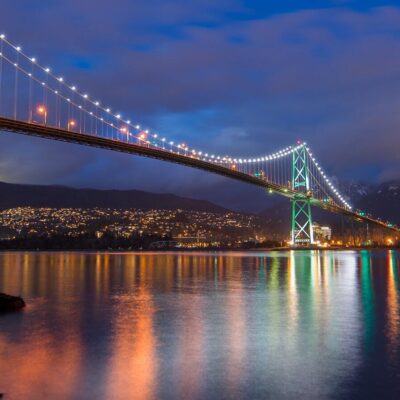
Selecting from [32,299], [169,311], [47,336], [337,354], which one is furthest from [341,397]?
[32,299]

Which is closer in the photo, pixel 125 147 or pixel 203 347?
pixel 203 347

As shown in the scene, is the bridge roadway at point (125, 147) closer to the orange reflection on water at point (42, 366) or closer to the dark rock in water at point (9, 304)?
the dark rock in water at point (9, 304)

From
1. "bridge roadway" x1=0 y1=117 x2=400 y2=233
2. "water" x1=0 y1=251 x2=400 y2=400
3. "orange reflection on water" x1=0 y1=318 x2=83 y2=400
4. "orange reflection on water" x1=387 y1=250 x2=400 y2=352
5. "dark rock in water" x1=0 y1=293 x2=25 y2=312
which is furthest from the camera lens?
"bridge roadway" x1=0 y1=117 x2=400 y2=233

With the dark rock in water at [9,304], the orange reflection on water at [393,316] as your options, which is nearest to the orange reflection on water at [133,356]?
the dark rock in water at [9,304]

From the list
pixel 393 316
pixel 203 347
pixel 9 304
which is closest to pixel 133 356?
pixel 203 347

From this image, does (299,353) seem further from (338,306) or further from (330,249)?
(330,249)

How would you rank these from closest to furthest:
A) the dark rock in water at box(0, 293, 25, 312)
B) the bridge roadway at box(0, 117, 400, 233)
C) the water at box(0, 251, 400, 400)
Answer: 1. the water at box(0, 251, 400, 400)
2. the dark rock in water at box(0, 293, 25, 312)
3. the bridge roadway at box(0, 117, 400, 233)

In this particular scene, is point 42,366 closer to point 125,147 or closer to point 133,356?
point 133,356

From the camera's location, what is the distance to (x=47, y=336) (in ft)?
34.0

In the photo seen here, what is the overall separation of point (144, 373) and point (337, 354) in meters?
3.29

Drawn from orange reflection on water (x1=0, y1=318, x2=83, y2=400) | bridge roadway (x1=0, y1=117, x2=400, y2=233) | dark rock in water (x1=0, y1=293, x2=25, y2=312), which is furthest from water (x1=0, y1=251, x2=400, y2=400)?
bridge roadway (x1=0, y1=117, x2=400, y2=233)

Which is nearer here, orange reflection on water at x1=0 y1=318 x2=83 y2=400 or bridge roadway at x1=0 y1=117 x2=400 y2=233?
orange reflection on water at x1=0 y1=318 x2=83 y2=400

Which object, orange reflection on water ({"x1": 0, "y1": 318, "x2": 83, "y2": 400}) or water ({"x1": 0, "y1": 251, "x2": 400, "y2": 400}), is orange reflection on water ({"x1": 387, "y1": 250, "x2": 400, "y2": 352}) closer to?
water ({"x1": 0, "y1": 251, "x2": 400, "y2": 400})

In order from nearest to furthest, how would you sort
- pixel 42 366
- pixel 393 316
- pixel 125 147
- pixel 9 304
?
pixel 42 366 → pixel 393 316 → pixel 9 304 → pixel 125 147
